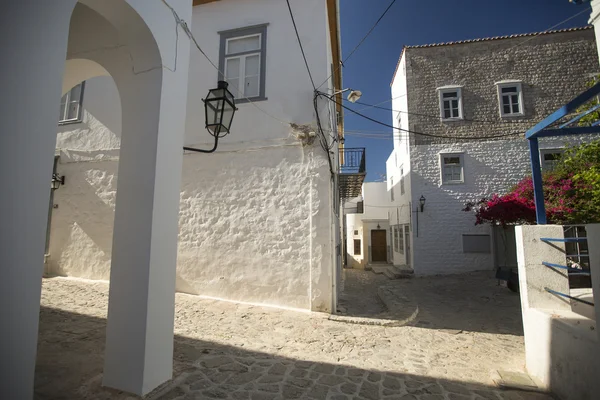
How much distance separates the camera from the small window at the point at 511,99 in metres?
11.6

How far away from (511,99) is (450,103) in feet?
7.27

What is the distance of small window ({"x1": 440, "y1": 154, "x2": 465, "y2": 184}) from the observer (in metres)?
11.7

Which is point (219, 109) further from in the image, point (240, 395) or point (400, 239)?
point (400, 239)

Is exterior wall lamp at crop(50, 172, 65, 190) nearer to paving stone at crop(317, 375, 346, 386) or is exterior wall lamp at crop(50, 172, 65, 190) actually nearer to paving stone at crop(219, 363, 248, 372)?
paving stone at crop(219, 363, 248, 372)

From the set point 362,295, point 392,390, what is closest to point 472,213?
point 362,295

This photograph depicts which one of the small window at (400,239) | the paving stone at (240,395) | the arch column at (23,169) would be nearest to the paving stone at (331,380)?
the paving stone at (240,395)

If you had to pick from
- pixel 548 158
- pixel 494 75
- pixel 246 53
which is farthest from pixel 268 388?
pixel 494 75

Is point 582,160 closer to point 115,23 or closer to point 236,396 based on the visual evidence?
point 236,396

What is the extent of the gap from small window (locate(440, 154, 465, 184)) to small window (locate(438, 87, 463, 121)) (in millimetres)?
1547

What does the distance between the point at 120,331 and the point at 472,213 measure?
11922 mm

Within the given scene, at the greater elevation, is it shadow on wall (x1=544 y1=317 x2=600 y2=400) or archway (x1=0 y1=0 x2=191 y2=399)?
archway (x1=0 y1=0 x2=191 y2=399)

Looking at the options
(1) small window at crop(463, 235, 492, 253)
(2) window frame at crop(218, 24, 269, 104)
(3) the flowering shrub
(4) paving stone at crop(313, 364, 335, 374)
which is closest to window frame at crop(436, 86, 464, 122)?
(3) the flowering shrub

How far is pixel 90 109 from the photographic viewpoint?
739cm

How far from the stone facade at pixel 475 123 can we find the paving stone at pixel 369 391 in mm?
9283
